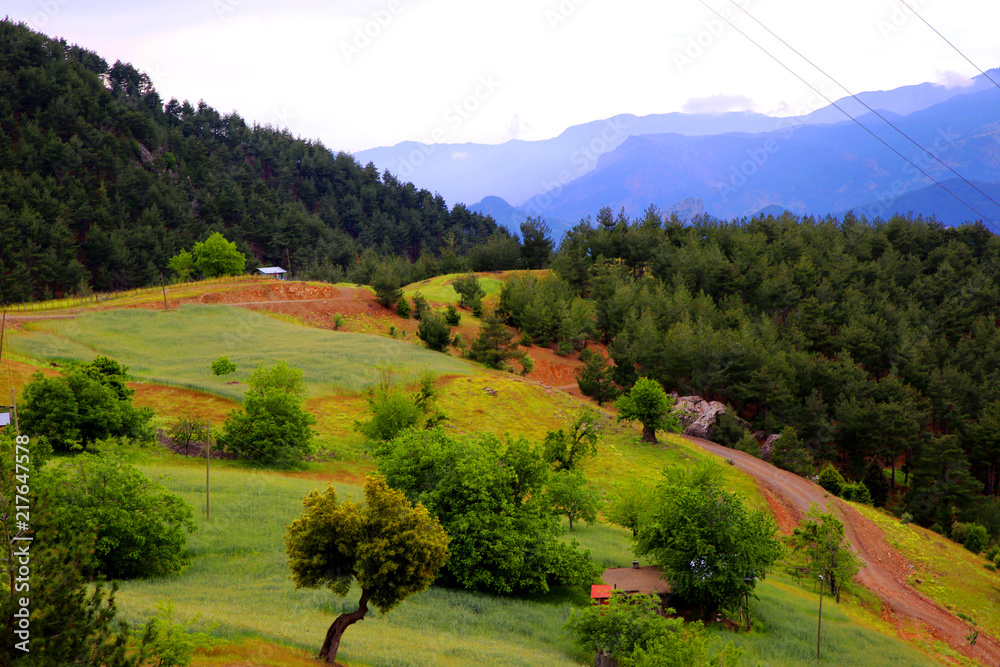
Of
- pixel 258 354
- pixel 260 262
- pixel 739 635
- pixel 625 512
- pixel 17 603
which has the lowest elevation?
pixel 739 635

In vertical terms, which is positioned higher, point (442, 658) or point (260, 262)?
point (260, 262)

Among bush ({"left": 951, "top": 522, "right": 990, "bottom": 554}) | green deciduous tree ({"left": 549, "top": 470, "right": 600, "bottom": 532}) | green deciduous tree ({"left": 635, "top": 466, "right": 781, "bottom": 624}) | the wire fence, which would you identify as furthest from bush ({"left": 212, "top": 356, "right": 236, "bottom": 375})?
bush ({"left": 951, "top": 522, "right": 990, "bottom": 554})

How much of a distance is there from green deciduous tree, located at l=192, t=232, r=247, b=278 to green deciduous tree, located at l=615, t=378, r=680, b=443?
57874 mm

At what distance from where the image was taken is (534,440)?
153ft

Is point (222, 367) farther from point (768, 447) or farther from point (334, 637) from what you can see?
point (768, 447)

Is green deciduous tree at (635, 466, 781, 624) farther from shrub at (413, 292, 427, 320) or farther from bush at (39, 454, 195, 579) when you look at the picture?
shrub at (413, 292, 427, 320)

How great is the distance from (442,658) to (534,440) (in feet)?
100

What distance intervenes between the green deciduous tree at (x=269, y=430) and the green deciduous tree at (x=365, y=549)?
22.5 m

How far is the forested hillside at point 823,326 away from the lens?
58281mm

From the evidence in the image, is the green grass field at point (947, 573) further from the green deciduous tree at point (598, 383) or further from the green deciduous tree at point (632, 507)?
the green deciduous tree at point (598, 383)

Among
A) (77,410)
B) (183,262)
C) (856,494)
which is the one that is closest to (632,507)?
(856,494)

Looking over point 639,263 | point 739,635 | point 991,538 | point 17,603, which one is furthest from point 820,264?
point 17,603

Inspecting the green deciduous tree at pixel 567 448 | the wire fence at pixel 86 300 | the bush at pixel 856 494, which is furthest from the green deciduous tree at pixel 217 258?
the bush at pixel 856 494

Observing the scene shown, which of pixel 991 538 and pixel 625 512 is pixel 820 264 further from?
pixel 625 512
